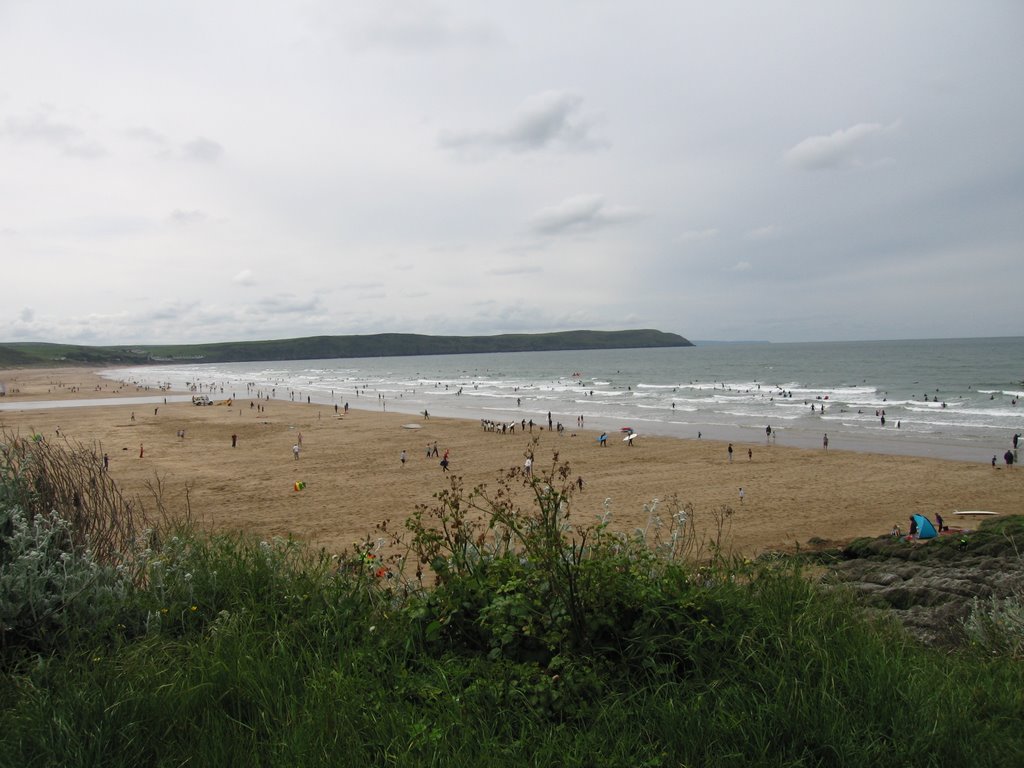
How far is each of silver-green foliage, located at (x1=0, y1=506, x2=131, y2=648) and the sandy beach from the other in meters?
5.63

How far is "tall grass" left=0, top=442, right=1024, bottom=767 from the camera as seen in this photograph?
2.54 metres

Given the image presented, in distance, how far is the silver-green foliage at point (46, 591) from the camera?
333 cm

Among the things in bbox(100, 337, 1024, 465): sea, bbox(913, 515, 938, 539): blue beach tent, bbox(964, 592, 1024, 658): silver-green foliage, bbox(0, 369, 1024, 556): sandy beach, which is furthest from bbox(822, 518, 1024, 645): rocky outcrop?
bbox(100, 337, 1024, 465): sea

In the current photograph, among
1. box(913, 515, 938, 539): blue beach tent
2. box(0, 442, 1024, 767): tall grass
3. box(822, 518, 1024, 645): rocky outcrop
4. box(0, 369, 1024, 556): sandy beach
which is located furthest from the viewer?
box(0, 369, 1024, 556): sandy beach

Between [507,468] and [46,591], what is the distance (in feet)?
64.5

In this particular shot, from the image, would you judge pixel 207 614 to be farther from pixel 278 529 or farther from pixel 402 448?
pixel 402 448

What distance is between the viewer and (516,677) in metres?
2.94

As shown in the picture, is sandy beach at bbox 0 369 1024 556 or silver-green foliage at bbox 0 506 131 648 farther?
sandy beach at bbox 0 369 1024 556

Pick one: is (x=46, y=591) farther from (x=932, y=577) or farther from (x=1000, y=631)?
(x=932, y=577)

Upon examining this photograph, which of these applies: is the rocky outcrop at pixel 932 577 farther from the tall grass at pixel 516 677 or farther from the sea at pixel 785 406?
the sea at pixel 785 406

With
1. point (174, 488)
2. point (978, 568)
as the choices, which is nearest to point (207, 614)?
point (978, 568)

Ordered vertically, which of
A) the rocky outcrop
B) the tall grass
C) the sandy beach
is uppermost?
the tall grass

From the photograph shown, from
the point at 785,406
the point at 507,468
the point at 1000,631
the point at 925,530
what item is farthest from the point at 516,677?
the point at 785,406

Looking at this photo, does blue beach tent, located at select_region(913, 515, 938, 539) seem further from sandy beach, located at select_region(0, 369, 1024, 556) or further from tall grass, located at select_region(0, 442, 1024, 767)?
tall grass, located at select_region(0, 442, 1024, 767)
